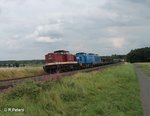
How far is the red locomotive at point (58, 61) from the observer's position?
53.5 metres

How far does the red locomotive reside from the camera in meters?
53.5

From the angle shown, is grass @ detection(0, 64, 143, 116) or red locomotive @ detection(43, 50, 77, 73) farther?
Answer: red locomotive @ detection(43, 50, 77, 73)

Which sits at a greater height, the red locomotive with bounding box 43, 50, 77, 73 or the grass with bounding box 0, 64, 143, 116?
the red locomotive with bounding box 43, 50, 77, 73

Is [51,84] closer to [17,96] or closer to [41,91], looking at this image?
[41,91]

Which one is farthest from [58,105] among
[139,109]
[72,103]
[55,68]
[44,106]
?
[55,68]

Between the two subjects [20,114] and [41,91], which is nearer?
[20,114]

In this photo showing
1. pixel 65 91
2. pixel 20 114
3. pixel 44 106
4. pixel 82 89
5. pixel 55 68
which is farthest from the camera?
pixel 55 68

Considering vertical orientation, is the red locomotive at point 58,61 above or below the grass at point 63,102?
above

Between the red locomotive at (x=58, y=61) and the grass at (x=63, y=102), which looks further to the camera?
the red locomotive at (x=58, y=61)

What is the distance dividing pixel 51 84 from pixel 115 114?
4782 mm

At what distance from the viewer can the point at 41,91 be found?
57.0 ft

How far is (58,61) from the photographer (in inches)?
2164

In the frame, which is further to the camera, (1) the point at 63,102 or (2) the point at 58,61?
(2) the point at 58,61

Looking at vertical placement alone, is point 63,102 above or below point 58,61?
below
